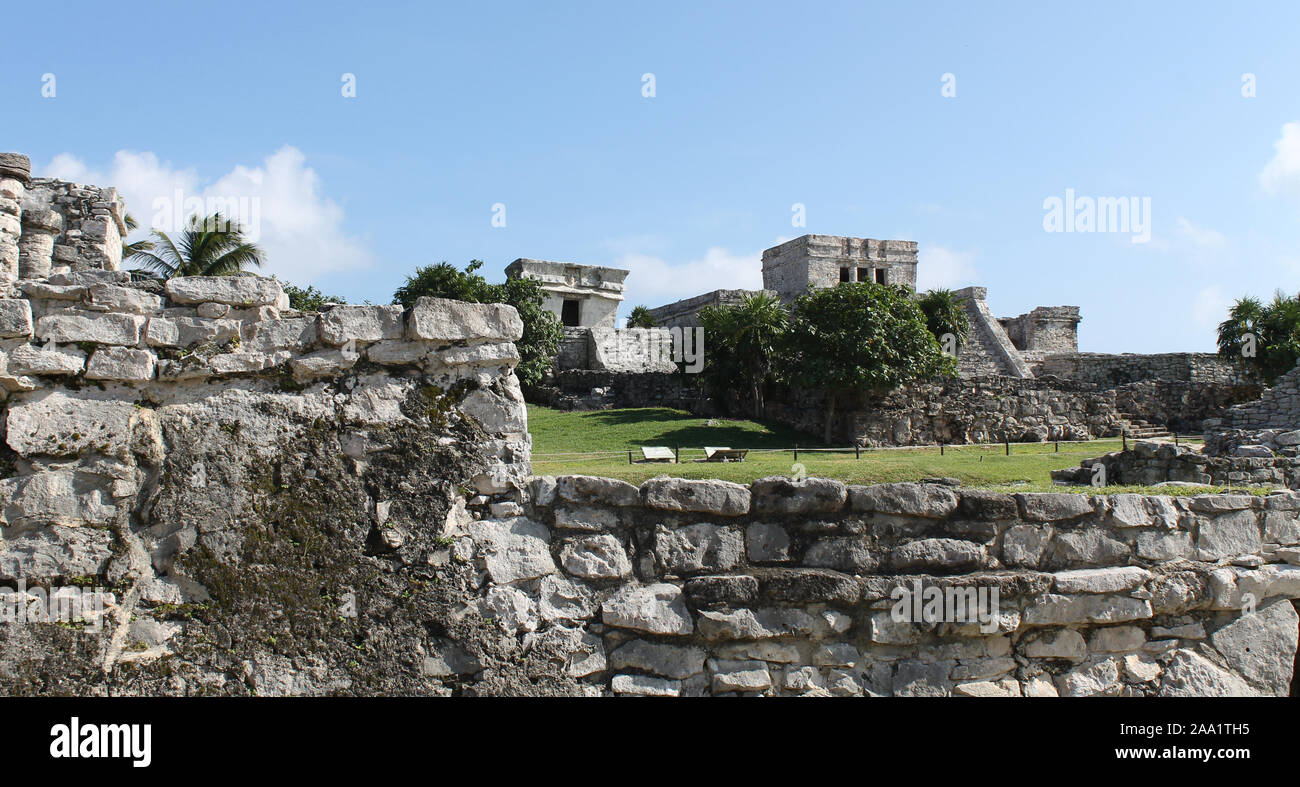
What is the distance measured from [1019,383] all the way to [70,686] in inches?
1076

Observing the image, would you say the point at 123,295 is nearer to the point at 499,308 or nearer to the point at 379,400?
the point at 379,400

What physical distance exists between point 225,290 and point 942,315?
36164 mm

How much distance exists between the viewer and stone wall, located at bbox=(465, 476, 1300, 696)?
13.1 feet

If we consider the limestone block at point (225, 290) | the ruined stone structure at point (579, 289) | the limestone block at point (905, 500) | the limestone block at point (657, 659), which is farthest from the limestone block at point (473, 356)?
the ruined stone structure at point (579, 289)

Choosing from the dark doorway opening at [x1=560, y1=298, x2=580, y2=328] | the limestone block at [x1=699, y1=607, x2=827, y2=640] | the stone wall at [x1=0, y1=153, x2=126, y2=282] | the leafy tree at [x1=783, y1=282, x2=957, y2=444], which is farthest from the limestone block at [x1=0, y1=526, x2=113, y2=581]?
the dark doorway opening at [x1=560, y1=298, x2=580, y2=328]

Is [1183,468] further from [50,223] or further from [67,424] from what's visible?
[50,223]

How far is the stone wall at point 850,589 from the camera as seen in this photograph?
13.1 feet

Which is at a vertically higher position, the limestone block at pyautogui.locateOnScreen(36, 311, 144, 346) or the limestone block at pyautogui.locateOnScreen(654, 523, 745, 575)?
the limestone block at pyautogui.locateOnScreen(36, 311, 144, 346)

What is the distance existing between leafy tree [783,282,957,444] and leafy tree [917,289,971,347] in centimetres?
1311

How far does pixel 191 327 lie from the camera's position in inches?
155

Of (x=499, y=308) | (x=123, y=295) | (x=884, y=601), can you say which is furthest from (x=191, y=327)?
(x=884, y=601)

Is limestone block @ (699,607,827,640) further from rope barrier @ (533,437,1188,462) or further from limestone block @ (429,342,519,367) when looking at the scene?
rope barrier @ (533,437,1188,462)

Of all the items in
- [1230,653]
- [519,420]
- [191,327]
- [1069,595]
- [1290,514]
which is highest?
[191,327]
